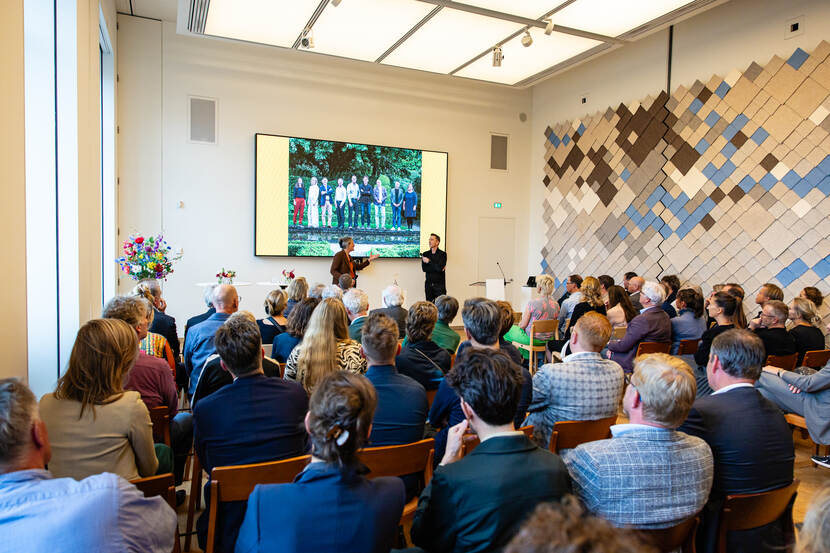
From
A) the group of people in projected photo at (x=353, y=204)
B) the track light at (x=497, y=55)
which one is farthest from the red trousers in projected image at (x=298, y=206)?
the track light at (x=497, y=55)

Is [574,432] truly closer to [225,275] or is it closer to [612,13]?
[225,275]

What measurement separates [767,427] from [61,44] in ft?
15.1

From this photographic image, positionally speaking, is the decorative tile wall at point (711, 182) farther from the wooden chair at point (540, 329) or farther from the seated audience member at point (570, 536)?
the seated audience member at point (570, 536)

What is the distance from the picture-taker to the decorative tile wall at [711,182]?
5770mm

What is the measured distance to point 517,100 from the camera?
32.8 ft

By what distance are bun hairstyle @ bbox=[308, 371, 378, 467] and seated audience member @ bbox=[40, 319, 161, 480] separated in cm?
87

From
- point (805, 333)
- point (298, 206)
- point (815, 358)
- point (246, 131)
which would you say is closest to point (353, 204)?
point (298, 206)

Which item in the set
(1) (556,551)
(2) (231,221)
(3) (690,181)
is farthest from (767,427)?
(2) (231,221)

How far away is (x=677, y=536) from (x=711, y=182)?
636 centimetres

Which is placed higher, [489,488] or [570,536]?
[570,536]

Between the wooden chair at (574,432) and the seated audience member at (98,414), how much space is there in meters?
1.55

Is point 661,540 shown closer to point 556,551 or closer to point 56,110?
point 556,551

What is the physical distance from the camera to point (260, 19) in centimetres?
625

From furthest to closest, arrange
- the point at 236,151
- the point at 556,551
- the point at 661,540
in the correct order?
the point at 236,151
the point at 661,540
the point at 556,551
